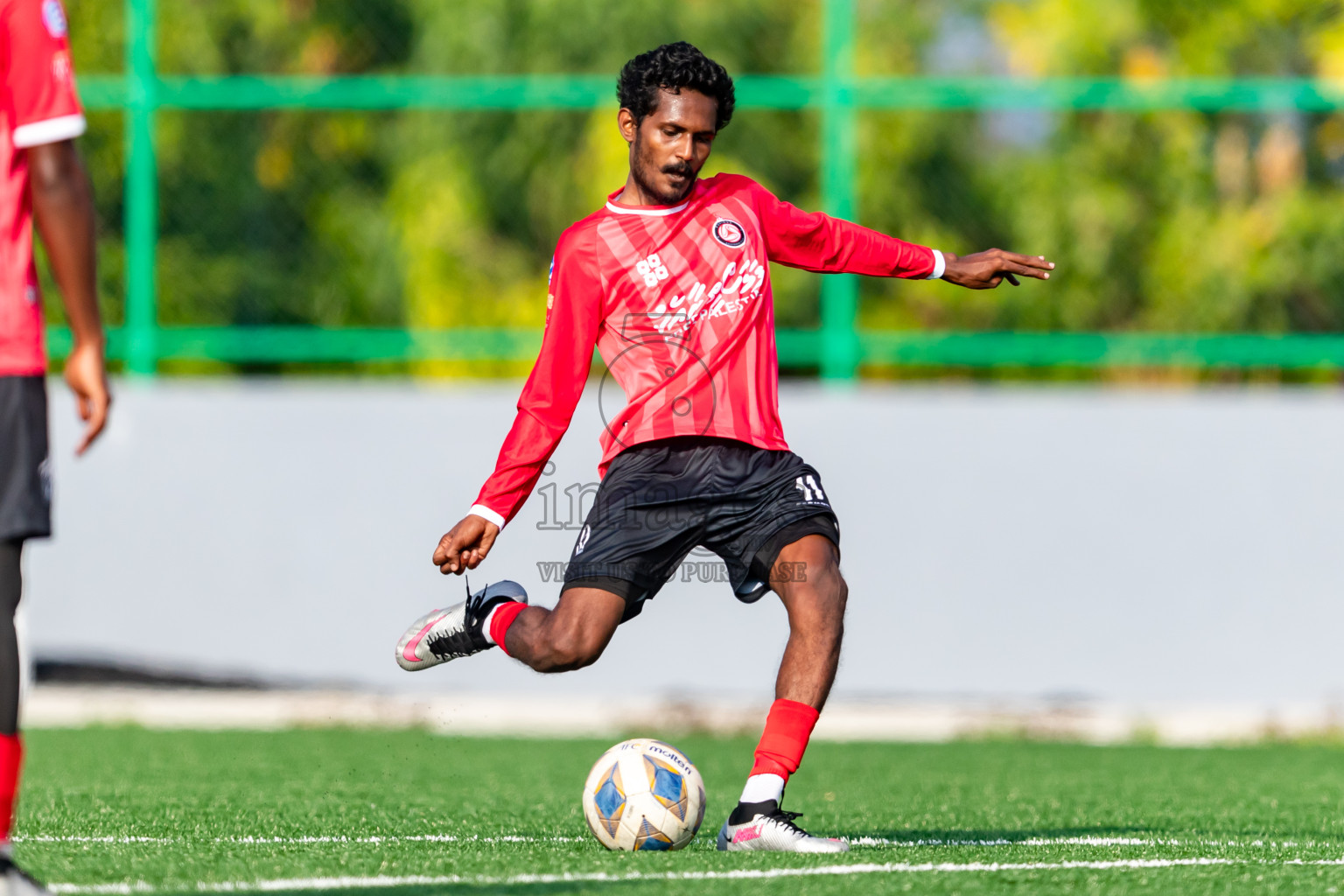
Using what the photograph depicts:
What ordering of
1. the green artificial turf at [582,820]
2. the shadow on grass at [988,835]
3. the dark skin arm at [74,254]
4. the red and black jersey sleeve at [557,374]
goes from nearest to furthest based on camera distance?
the dark skin arm at [74,254] → the green artificial turf at [582,820] → the red and black jersey sleeve at [557,374] → the shadow on grass at [988,835]

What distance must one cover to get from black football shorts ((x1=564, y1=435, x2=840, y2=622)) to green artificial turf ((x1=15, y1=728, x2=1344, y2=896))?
737 millimetres

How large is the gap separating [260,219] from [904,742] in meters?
5.12

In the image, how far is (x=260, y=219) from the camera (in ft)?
36.2

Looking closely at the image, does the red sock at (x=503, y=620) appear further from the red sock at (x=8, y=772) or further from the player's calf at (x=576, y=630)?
the red sock at (x=8, y=772)

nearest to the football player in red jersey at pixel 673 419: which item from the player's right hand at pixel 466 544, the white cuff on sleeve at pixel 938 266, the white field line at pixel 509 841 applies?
the player's right hand at pixel 466 544

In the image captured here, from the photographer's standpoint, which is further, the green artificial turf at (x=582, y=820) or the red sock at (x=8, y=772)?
the green artificial turf at (x=582, y=820)

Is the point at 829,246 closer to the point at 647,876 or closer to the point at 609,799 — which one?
the point at 609,799

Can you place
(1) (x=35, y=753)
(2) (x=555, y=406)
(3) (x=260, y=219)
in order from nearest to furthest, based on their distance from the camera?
(2) (x=555, y=406), (1) (x=35, y=753), (3) (x=260, y=219)

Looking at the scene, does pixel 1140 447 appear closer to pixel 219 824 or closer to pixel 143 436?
pixel 143 436

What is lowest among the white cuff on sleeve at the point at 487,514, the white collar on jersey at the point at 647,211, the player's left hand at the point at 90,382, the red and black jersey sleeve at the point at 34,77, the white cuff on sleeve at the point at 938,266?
the white cuff on sleeve at the point at 487,514

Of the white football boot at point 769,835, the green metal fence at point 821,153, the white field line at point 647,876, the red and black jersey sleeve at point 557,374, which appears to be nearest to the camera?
the white field line at point 647,876

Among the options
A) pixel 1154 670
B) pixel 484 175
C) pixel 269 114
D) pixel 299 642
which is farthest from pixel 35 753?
pixel 484 175

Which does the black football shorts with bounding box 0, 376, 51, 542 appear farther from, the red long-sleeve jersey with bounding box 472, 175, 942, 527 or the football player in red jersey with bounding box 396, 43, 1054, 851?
the red long-sleeve jersey with bounding box 472, 175, 942, 527

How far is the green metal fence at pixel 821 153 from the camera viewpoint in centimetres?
993
